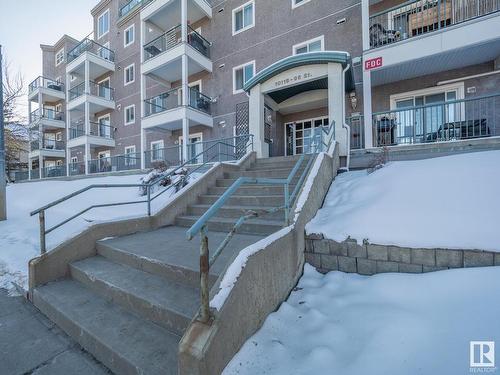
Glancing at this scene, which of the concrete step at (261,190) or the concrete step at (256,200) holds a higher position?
the concrete step at (261,190)

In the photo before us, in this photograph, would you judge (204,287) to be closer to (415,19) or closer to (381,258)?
(381,258)

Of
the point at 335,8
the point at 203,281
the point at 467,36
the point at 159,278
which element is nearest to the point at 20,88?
the point at 335,8

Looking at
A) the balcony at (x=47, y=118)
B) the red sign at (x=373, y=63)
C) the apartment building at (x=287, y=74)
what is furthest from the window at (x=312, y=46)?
the balcony at (x=47, y=118)

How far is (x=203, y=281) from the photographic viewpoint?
189 cm

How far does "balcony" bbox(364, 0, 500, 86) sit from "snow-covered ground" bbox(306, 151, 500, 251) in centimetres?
426

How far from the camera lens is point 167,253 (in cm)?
348

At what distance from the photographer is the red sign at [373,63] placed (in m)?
7.94

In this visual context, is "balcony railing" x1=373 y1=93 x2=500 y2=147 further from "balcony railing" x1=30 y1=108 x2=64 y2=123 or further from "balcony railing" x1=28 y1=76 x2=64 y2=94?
"balcony railing" x1=28 y1=76 x2=64 y2=94

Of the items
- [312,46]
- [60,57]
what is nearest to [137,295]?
[312,46]

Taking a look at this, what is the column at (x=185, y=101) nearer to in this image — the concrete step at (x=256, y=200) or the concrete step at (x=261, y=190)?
the concrete step at (x=261, y=190)

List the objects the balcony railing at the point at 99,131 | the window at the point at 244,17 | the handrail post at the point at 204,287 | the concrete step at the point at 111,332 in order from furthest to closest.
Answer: the balcony railing at the point at 99,131 < the window at the point at 244,17 < the concrete step at the point at 111,332 < the handrail post at the point at 204,287

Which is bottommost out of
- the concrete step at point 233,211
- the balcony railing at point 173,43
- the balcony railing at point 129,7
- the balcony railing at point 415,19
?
the concrete step at point 233,211

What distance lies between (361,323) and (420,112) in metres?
7.97

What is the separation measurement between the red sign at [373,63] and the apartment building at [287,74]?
3 centimetres
